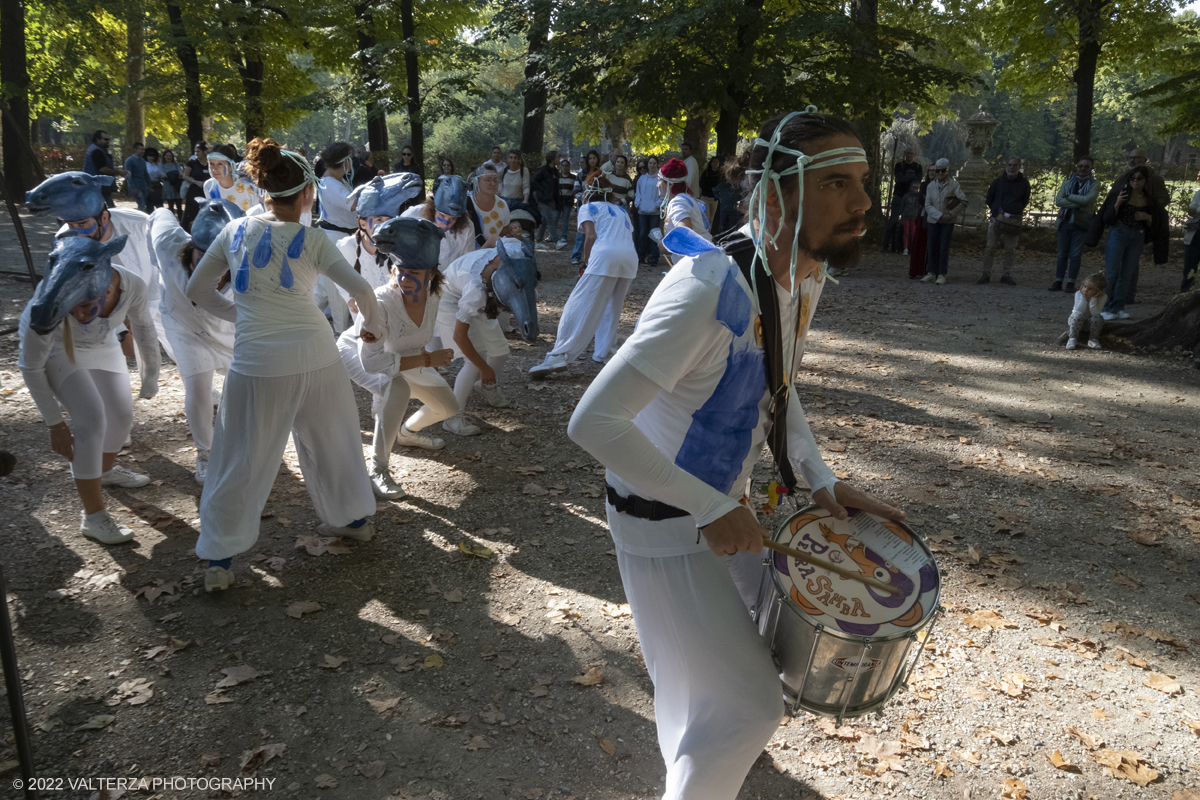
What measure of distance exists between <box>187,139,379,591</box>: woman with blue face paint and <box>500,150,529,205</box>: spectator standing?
1344cm

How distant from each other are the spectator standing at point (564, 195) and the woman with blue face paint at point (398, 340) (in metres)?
13.4

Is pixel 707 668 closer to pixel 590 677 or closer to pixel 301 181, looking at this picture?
pixel 590 677

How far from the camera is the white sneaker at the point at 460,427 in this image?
Result: 6.92 metres

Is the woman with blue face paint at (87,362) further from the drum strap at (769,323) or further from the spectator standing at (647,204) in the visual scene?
the spectator standing at (647,204)

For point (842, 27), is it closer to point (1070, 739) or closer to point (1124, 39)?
point (1124, 39)

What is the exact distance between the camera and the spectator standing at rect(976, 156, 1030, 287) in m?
14.2

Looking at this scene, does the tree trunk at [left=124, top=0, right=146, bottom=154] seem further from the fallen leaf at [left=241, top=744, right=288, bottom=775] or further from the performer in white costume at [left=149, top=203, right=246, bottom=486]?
the fallen leaf at [left=241, top=744, right=288, bottom=775]

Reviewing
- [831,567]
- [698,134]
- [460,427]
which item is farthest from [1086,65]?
[831,567]

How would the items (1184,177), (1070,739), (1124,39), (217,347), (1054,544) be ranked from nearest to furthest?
(1070,739) < (1054,544) < (217,347) < (1124,39) < (1184,177)

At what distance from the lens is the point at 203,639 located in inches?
158

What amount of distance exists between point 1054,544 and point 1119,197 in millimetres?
8133

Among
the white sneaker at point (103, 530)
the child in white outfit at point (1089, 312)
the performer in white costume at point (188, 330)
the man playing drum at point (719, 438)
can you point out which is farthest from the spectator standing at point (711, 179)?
the man playing drum at point (719, 438)

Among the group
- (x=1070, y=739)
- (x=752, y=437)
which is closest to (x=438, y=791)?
(x=752, y=437)

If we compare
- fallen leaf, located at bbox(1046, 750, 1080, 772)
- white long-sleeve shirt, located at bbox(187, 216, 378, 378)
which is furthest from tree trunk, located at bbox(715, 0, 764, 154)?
fallen leaf, located at bbox(1046, 750, 1080, 772)
